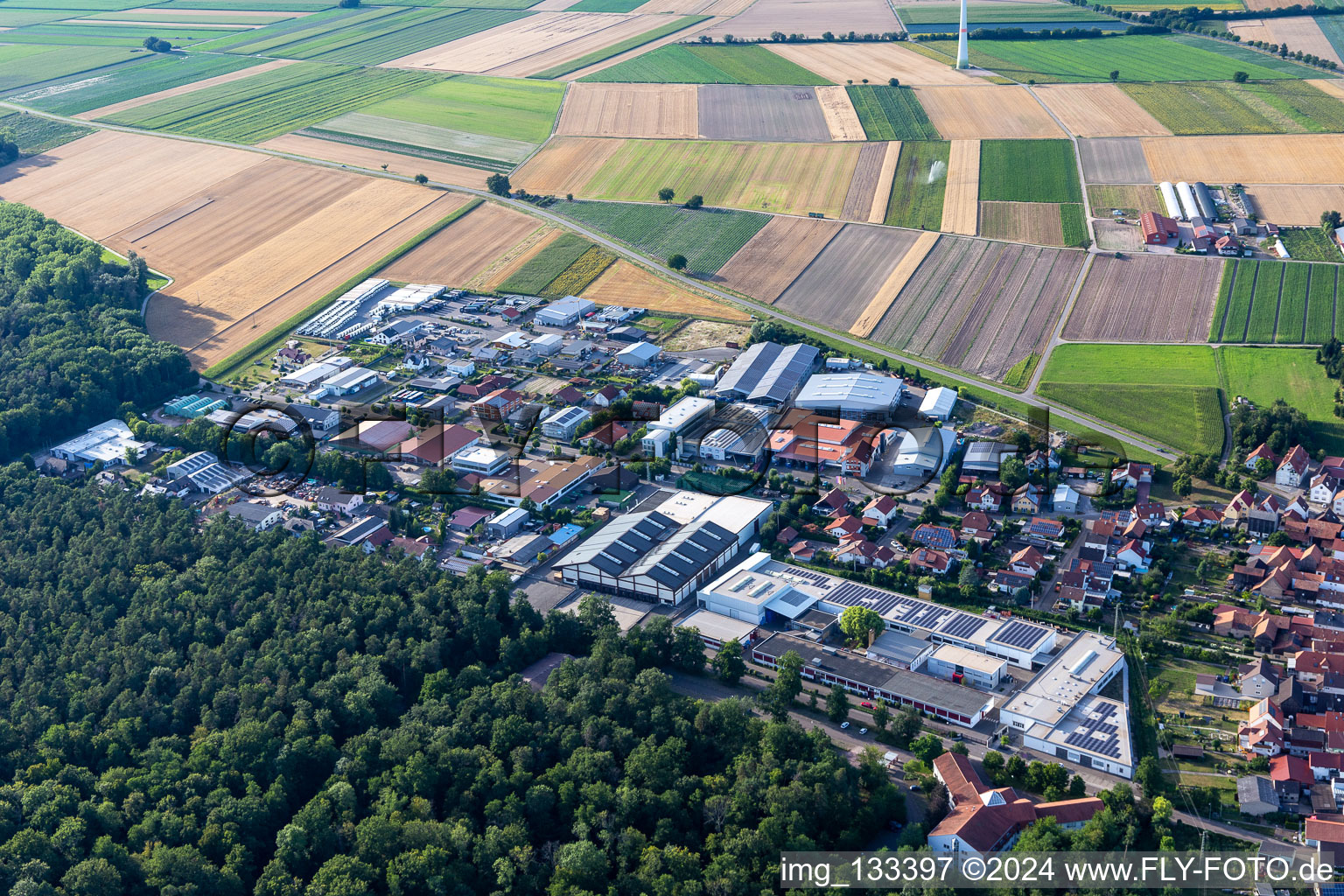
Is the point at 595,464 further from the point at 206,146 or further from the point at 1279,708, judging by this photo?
the point at 206,146

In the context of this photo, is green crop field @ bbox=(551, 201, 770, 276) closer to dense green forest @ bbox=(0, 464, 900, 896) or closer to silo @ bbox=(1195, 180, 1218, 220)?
silo @ bbox=(1195, 180, 1218, 220)

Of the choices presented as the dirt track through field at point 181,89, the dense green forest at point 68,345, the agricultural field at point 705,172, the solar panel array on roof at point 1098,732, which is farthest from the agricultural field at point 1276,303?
the dirt track through field at point 181,89

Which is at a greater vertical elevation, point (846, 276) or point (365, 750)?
point (846, 276)

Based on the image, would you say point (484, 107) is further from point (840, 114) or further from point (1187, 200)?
point (1187, 200)

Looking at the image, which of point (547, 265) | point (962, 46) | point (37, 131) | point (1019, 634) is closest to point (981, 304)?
point (547, 265)

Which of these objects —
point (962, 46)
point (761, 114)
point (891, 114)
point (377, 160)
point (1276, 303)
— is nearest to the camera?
point (1276, 303)

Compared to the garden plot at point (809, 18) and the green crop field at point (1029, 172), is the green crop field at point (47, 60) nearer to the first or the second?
the garden plot at point (809, 18)
